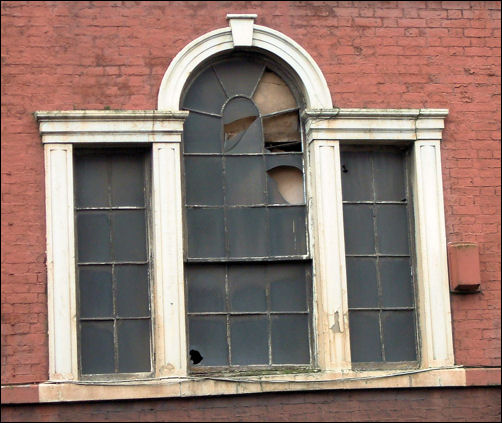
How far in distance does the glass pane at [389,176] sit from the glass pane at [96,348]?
2772 millimetres

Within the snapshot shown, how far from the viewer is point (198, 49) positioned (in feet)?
40.0

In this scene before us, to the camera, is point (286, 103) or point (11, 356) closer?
point (11, 356)

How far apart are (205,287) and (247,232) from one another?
0.62 m

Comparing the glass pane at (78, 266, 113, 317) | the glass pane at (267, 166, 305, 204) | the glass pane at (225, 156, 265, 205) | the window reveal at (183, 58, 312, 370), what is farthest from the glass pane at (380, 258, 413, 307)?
the glass pane at (78, 266, 113, 317)

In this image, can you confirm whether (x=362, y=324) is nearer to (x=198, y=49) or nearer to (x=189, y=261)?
(x=189, y=261)

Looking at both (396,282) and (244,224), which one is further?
(396,282)

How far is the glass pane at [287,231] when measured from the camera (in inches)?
481

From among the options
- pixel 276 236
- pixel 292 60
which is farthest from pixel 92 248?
pixel 292 60

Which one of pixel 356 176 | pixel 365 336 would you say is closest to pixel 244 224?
pixel 356 176

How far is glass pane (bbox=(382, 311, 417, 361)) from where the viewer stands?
1228 cm

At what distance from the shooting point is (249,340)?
1205cm

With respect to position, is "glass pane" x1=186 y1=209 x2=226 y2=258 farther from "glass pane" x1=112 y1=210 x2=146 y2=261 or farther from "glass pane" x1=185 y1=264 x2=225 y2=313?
"glass pane" x1=112 y1=210 x2=146 y2=261

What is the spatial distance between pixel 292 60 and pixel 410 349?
2825mm

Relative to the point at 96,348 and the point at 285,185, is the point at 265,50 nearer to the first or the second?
the point at 285,185
